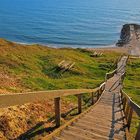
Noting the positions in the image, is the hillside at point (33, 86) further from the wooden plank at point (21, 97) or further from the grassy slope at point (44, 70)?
the wooden plank at point (21, 97)

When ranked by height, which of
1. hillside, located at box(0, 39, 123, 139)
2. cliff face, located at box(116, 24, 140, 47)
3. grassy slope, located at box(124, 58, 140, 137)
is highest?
cliff face, located at box(116, 24, 140, 47)

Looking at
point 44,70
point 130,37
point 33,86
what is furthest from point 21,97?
point 130,37

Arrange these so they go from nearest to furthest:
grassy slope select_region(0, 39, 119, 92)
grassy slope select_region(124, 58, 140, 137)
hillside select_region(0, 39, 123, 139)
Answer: hillside select_region(0, 39, 123, 139) < grassy slope select_region(0, 39, 119, 92) < grassy slope select_region(124, 58, 140, 137)

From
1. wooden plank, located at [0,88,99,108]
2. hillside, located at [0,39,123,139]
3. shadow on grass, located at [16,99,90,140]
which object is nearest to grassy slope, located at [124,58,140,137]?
hillside, located at [0,39,123,139]

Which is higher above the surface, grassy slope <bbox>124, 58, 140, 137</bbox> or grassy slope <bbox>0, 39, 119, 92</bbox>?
grassy slope <bbox>0, 39, 119, 92</bbox>

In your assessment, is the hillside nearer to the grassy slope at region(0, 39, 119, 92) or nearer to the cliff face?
the grassy slope at region(0, 39, 119, 92)

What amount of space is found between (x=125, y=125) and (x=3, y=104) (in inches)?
256

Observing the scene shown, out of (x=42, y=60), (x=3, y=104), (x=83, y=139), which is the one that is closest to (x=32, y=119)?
(x=83, y=139)

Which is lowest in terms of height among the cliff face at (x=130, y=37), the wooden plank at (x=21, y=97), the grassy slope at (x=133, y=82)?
the grassy slope at (x=133, y=82)

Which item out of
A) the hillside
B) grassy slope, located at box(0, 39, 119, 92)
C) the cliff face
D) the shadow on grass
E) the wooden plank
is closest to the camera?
the wooden plank

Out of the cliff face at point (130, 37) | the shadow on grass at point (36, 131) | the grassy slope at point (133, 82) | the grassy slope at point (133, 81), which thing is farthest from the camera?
the cliff face at point (130, 37)

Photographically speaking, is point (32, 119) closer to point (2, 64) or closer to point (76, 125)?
point (76, 125)

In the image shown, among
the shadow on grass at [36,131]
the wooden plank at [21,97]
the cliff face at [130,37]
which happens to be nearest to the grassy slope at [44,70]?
the shadow on grass at [36,131]

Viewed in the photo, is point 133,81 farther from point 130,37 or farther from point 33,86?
point 130,37
